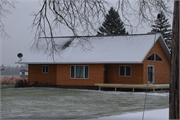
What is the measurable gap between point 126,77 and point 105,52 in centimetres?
318

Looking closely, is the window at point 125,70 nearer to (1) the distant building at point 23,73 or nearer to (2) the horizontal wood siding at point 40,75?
(2) the horizontal wood siding at point 40,75

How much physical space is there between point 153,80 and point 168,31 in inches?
1042

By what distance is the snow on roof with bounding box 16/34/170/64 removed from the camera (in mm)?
30047

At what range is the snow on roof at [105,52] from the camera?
30047 millimetres

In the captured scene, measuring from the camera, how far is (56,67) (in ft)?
110

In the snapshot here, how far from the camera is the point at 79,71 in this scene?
104ft

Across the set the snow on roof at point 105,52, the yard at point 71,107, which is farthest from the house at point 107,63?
the yard at point 71,107

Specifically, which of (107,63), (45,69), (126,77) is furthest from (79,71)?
(45,69)

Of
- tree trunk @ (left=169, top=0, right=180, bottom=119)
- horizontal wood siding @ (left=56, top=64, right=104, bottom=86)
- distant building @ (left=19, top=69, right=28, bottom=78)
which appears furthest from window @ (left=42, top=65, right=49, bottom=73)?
distant building @ (left=19, top=69, right=28, bottom=78)

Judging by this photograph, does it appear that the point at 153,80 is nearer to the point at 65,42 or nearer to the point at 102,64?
the point at 102,64

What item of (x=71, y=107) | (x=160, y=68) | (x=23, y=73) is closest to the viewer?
(x=71, y=107)

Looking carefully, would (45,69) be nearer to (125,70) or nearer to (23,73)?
(125,70)

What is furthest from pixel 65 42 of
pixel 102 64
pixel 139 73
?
pixel 139 73

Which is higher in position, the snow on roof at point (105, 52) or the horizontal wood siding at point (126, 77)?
the snow on roof at point (105, 52)
